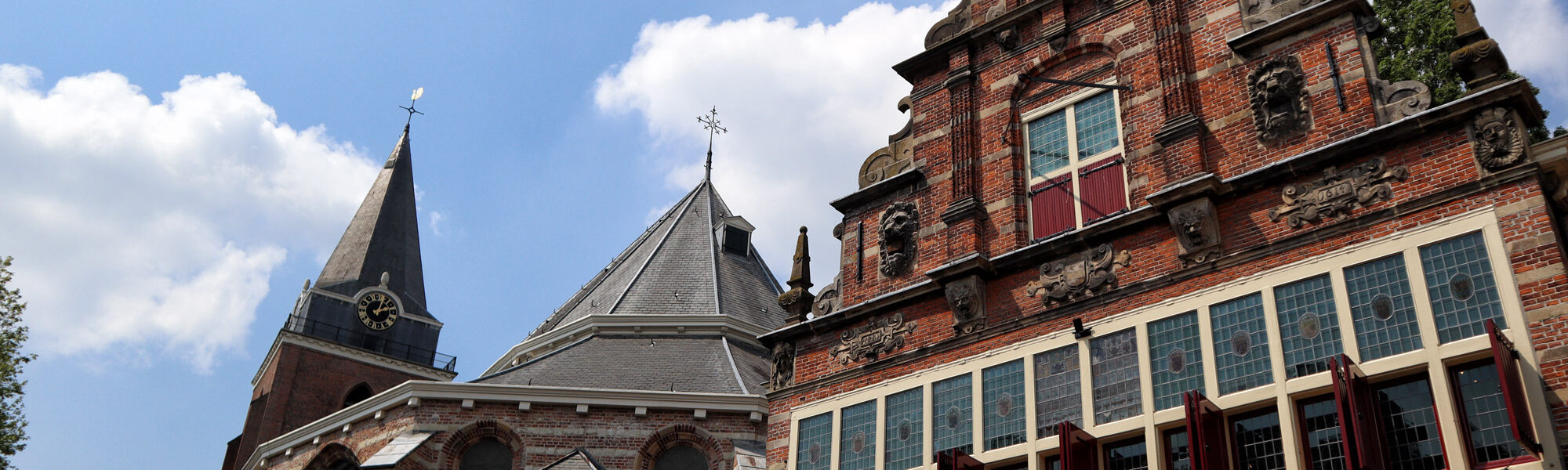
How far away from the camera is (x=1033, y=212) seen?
13336 mm

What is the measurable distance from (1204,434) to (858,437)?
422 centimetres

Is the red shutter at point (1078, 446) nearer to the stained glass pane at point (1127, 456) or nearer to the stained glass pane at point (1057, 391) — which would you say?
the stained glass pane at point (1127, 456)

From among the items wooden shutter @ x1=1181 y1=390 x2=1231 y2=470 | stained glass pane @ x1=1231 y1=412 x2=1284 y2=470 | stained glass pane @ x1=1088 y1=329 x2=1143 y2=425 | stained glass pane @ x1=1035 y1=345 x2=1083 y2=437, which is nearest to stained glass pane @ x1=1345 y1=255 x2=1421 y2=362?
stained glass pane @ x1=1231 y1=412 x2=1284 y2=470

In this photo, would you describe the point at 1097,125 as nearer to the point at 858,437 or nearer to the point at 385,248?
the point at 858,437

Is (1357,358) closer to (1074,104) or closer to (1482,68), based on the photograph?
(1482,68)

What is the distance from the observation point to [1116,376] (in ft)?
37.0

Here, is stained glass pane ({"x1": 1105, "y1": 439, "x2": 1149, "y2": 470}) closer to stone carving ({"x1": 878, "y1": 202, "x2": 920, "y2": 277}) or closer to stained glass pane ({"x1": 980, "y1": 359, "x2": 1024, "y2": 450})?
stained glass pane ({"x1": 980, "y1": 359, "x2": 1024, "y2": 450})

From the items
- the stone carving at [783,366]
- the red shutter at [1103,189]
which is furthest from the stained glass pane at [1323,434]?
the stone carving at [783,366]

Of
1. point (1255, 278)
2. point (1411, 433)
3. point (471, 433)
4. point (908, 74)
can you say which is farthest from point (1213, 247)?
point (471, 433)

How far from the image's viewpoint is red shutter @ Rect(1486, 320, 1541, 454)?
8.40 metres

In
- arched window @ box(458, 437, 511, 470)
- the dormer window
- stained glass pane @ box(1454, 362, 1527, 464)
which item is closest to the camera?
stained glass pane @ box(1454, 362, 1527, 464)

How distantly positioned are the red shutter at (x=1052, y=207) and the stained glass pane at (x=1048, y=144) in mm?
202

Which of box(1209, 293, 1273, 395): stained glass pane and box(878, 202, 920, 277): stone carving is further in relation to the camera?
box(878, 202, 920, 277): stone carving

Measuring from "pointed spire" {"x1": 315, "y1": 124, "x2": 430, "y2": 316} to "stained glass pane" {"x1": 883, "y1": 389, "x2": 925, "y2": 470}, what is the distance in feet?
110
